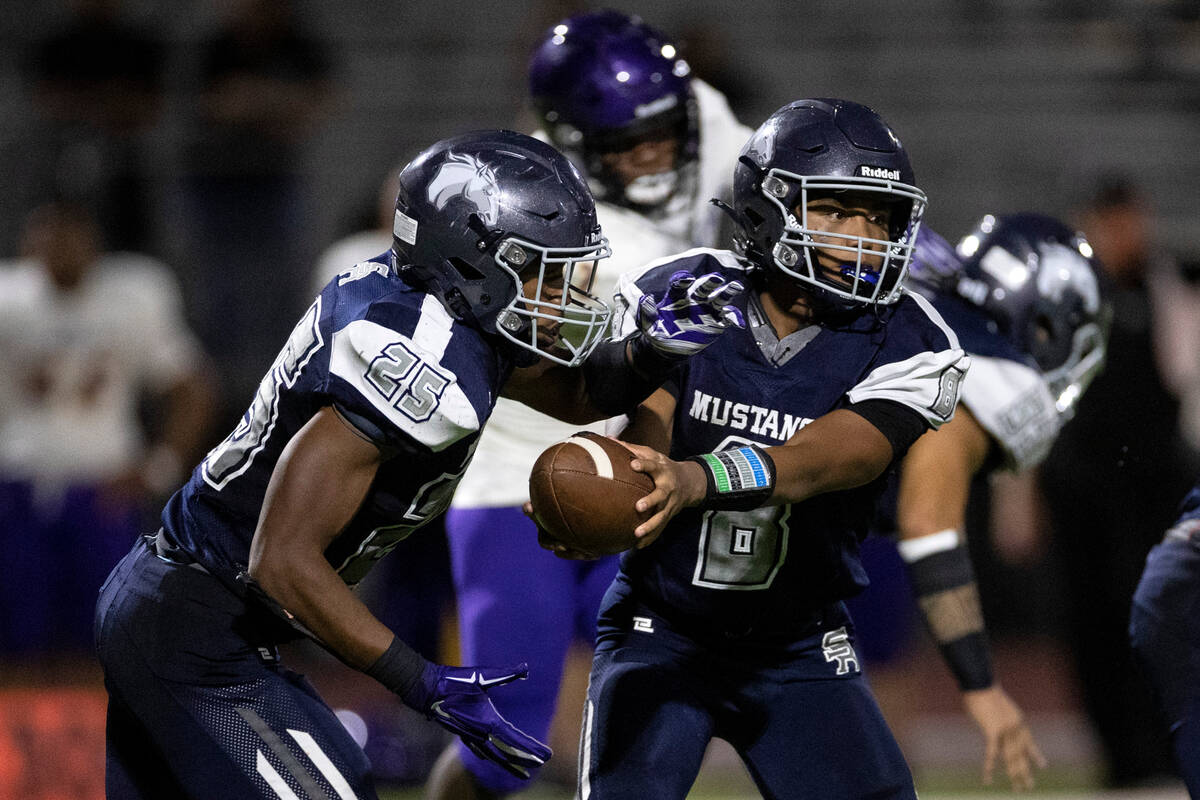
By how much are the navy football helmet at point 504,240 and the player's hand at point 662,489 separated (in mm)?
325

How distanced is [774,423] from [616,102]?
1324mm

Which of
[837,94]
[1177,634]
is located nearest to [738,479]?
[1177,634]

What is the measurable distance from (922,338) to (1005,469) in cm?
96

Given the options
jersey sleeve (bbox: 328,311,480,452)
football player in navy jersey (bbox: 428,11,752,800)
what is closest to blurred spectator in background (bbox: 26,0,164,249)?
football player in navy jersey (bbox: 428,11,752,800)

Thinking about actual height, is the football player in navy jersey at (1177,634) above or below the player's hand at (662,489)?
below

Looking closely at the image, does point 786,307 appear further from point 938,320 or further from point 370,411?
point 370,411

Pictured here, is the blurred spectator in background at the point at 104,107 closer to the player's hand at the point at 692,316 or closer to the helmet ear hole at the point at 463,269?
the helmet ear hole at the point at 463,269

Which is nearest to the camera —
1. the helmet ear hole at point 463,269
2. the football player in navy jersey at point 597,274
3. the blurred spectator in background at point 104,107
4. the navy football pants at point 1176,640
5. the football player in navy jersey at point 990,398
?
the helmet ear hole at point 463,269

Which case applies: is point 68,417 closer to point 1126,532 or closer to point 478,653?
point 478,653

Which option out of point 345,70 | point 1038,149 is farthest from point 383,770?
point 1038,149

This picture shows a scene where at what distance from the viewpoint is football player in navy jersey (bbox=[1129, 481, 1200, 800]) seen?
3.41 m

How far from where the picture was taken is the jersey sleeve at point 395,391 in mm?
2646

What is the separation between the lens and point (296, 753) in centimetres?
276

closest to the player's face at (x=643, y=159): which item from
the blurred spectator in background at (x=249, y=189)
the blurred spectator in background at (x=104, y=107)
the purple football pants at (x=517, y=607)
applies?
the purple football pants at (x=517, y=607)
